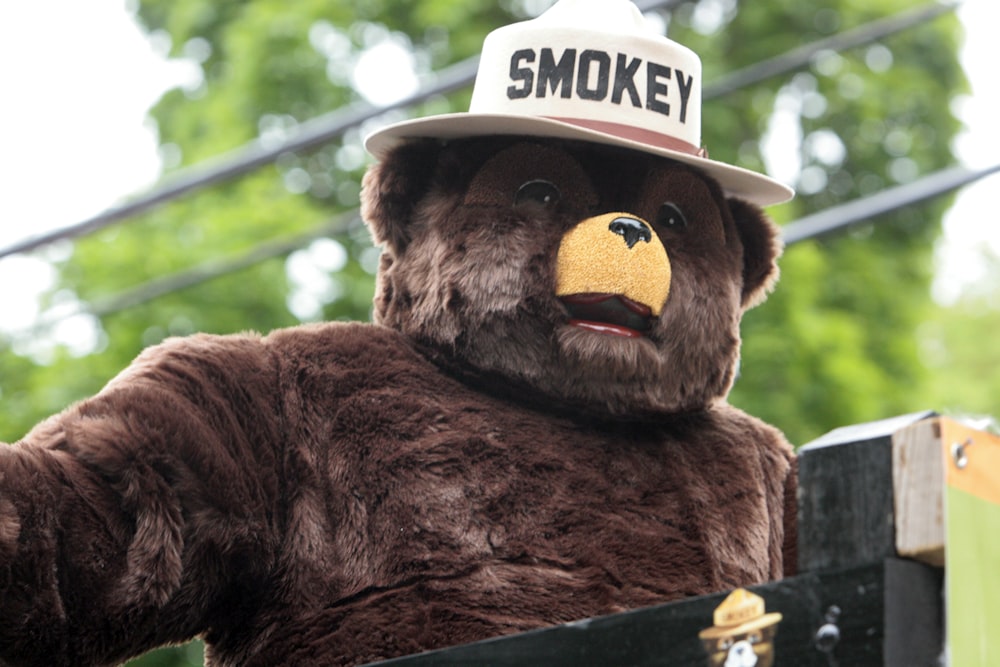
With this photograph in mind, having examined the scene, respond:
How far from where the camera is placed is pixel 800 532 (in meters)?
1.74

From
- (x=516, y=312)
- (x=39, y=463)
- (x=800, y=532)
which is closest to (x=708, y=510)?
(x=516, y=312)

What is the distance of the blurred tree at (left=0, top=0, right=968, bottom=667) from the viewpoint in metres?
8.21

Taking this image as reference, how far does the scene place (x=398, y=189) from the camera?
9.18 feet

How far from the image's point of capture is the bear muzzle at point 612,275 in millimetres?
2592

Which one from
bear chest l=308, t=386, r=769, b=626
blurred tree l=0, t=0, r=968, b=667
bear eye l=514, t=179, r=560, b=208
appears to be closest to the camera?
bear chest l=308, t=386, r=769, b=626

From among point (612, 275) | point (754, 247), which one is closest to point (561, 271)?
point (612, 275)

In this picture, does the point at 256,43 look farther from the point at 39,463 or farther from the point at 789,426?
the point at 39,463

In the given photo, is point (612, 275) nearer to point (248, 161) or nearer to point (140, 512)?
point (140, 512)

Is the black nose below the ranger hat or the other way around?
below

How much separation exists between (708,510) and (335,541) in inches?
24.9

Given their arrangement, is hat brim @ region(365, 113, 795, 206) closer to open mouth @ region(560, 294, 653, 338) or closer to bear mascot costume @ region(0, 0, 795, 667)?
bear mascot costume @ region(0, 0, 795, 667)

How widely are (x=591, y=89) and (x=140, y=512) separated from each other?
1.12 m

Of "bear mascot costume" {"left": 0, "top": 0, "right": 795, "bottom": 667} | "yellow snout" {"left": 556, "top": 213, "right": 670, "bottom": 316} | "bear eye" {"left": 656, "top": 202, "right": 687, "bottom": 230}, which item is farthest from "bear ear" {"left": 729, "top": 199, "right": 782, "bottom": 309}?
"yellow snout" {"left": 556, "top": 213, "right": 670, "bottom": 316}

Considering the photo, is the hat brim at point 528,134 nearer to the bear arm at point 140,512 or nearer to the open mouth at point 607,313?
the open mouth at point 607,313
